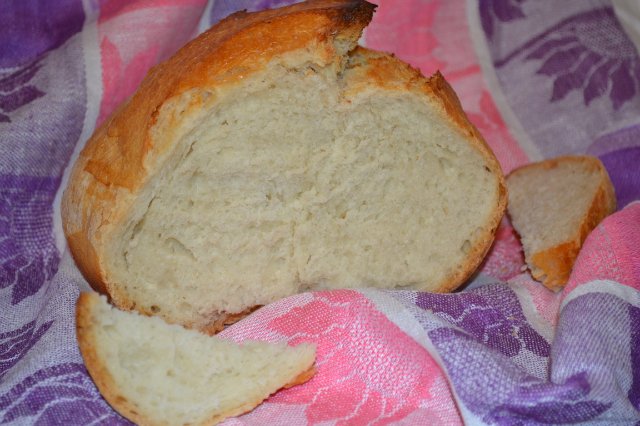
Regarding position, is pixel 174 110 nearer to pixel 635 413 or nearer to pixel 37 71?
pixel 37 71

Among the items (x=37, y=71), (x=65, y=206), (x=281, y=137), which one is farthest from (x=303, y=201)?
(x=37, y=71)

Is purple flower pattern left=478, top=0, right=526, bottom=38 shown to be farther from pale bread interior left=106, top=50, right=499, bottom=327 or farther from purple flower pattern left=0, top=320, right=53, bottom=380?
purple flower pattern left=0, top=320, right=53, bottom=380

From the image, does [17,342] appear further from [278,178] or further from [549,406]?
[549,406]

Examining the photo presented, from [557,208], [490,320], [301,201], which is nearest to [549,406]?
[490,320]

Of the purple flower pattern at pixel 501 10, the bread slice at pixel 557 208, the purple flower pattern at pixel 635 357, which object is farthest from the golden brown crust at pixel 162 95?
the purple flower pattern at pixel 501 10

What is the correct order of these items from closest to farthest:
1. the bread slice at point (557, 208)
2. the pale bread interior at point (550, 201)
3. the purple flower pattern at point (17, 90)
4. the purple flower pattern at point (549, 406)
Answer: the purple flower pattern at point (549, 406)
the bread slice at point (557, 208)
the pale bread interior at point (550, 201)
the purple flower pattern at point (17, 90)

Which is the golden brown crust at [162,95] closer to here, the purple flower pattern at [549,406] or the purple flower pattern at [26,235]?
the purple flower pattern at [26,235]

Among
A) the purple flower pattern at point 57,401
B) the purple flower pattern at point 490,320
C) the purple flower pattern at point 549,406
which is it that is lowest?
the purple flower pattern at point 57,401

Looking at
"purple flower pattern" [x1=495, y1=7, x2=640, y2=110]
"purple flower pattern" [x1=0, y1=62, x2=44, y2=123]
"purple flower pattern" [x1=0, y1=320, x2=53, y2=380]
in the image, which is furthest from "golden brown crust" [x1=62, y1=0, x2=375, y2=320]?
"purple flower pattern" [x1=495, y1=7, x2=640, y2=110]
